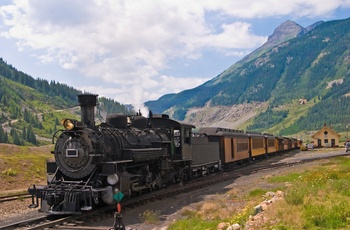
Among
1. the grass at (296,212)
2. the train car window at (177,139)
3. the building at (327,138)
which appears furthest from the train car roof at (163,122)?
the building at (327,138)

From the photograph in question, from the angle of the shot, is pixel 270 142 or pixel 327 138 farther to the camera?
pixel 327 138

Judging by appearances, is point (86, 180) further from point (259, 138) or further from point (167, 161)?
point (259, 138)

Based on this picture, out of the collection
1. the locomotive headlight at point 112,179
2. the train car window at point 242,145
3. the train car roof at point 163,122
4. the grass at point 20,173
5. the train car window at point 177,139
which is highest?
the train car roof at point 163,122

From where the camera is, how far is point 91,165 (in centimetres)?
1572

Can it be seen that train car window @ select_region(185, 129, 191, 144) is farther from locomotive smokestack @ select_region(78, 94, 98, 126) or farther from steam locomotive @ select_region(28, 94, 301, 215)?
locomotive smokestack @ select_region(78, 94, 98, 126)

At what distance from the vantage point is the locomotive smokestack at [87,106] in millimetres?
16625

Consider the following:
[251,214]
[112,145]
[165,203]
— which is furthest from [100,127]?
[251,214]

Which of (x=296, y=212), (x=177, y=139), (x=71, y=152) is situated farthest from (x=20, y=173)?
(x=296, y=212)

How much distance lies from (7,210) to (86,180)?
4.54m

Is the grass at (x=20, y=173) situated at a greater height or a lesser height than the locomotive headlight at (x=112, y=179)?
lesser

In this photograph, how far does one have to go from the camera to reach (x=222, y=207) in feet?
50.5

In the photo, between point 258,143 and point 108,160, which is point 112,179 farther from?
point 258,143

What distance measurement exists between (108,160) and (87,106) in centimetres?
240

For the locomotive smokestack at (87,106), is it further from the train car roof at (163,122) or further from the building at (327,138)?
the building at (327,138)
